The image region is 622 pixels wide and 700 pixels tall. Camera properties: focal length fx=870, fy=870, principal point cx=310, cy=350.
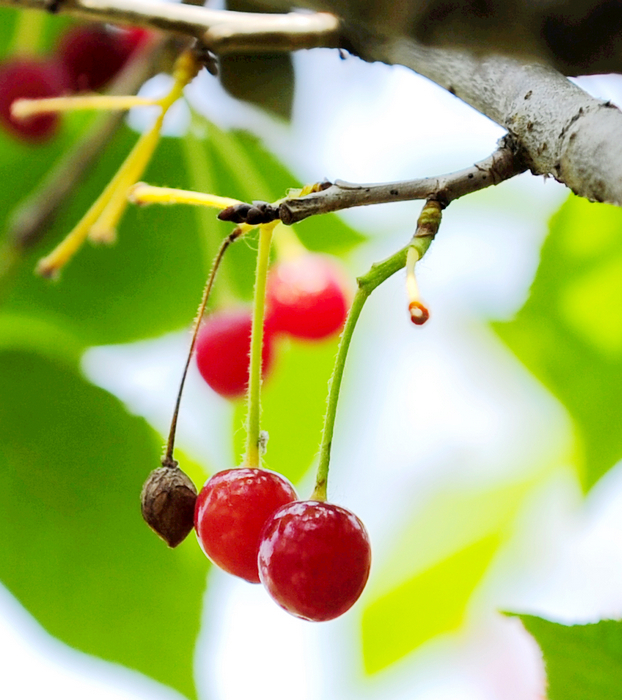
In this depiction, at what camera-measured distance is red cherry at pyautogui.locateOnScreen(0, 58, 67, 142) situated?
1333 millimetres

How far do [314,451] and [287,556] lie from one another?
1.26 metres

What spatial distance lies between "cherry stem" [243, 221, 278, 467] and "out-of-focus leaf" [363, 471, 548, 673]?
146cm

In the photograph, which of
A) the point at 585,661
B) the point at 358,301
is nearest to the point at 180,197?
the point at 358,301

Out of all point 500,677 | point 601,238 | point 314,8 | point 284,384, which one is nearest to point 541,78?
point 314,8

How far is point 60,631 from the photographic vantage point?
1.46 m

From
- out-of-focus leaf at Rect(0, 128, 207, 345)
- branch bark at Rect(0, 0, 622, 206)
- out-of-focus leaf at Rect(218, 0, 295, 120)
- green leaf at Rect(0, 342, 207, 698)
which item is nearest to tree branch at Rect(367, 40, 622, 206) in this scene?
branch bark at Rect(0, 0, 622, 206)

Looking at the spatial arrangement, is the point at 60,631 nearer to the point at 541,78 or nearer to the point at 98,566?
the point at 98,566

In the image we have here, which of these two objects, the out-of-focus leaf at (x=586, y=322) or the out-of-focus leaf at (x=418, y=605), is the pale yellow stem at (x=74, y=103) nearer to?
the out-of-focus leaf at (x=586, y=322)

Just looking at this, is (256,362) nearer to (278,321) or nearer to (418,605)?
(278,321)

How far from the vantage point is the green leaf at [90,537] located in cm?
143

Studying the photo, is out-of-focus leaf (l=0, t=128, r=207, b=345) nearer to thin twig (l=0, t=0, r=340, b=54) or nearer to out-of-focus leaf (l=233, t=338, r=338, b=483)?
out-of-focus leaf (l=233, t=338, r=338, b=483)

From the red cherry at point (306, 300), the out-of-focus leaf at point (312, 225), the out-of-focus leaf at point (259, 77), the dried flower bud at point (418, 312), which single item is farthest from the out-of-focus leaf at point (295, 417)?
the dried flower bud at point (418, 312)

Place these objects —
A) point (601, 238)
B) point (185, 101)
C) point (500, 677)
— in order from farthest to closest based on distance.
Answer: point (500, 677), point (601, 238), point (185, 101)

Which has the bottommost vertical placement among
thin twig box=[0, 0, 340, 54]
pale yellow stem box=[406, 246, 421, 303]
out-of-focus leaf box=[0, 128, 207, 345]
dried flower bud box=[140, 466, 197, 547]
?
pale yellow stem box=[406, 246, 421, 303]
